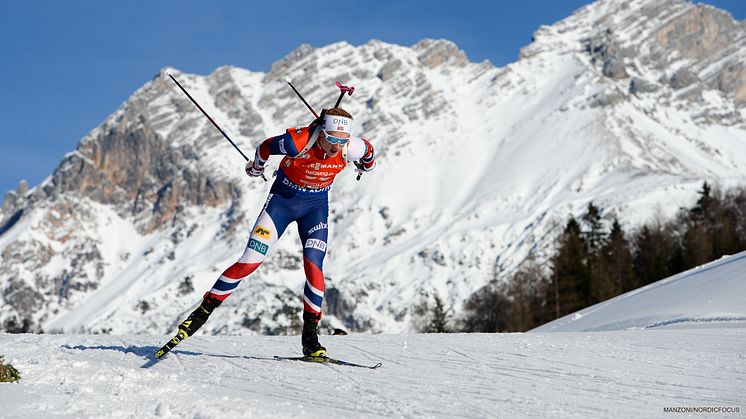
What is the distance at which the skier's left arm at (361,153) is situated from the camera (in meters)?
11.0

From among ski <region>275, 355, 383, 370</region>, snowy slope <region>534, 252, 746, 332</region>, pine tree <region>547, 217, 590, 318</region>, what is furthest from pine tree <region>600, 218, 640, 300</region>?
ski <region>275, 355, 383, 370</region>

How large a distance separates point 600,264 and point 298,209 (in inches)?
2145

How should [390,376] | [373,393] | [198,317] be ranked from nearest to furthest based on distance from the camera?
[373,393] < [390,376] < [198,317]

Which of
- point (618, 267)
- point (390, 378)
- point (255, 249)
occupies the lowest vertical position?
point (390, 378)

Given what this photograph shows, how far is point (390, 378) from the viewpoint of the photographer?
29.2ft

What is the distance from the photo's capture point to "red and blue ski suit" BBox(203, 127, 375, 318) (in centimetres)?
1038

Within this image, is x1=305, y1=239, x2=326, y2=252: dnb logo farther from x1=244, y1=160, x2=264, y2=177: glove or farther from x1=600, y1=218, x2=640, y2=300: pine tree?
x1=600, y1=218, x2=640, y2=300: pine tree

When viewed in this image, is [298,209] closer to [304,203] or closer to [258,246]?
[304,203]

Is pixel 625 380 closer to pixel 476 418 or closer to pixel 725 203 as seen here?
pixel 476 418

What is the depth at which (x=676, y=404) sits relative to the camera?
286 inches

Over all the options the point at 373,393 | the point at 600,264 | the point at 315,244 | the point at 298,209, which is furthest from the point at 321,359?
the point at 600,264

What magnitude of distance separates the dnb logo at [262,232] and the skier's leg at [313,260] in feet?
1.45

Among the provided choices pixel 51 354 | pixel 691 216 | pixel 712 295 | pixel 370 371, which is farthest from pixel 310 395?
pixel 691 216

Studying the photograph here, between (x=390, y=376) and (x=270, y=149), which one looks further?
(x=270, y=149)
